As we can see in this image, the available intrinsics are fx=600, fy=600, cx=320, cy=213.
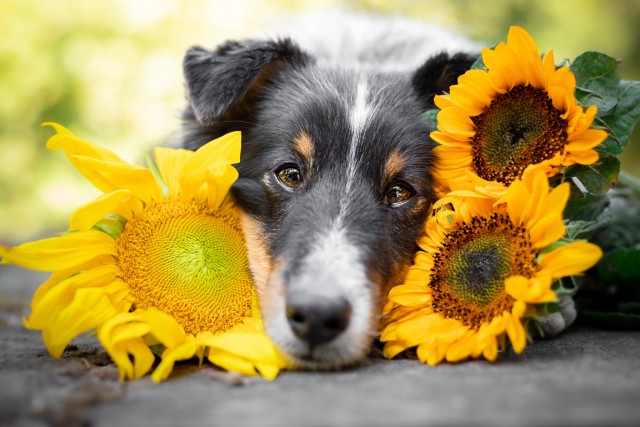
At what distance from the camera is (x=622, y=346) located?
2.24m

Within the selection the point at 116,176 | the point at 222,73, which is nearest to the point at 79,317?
the point at 116,176

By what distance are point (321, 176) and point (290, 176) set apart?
177mm

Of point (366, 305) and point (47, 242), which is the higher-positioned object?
point (47, 242)

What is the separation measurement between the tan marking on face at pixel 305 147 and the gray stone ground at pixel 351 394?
3.03 feet

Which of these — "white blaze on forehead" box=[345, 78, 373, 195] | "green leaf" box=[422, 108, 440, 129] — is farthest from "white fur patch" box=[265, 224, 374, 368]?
"green leaf" box=[422, 108, 440, 129]

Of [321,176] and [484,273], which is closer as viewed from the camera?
[484,273]

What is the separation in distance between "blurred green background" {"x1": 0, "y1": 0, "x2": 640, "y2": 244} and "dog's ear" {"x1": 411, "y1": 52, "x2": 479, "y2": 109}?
6.32m

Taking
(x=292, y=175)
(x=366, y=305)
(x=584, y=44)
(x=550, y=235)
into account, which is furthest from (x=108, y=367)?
(x=584, y=44)

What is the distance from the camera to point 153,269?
214 centimetres

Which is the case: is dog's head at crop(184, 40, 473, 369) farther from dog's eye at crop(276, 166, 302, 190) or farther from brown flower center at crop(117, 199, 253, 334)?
brown flower center at crop(117, 199, 253, 334)

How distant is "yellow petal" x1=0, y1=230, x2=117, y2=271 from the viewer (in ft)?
6.57

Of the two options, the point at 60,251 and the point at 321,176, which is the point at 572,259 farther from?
the point at 60,251

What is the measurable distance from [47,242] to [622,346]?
6.92ft

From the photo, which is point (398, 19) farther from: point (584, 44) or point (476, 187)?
point (584, 44)
